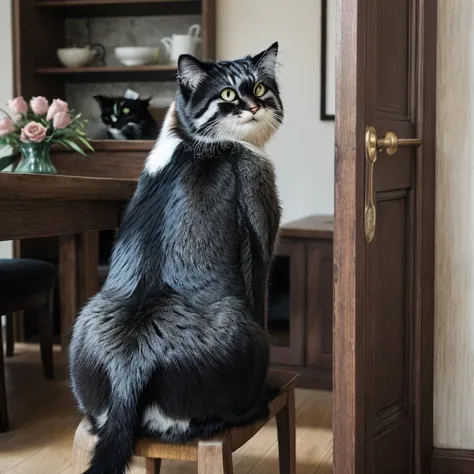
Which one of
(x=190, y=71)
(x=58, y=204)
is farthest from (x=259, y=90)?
(x=58, y=204)

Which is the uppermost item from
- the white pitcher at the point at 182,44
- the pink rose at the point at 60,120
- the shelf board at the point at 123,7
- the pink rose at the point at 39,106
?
the shelf board at the point at 123,7

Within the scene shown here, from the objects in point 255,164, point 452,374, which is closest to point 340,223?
point 255,164

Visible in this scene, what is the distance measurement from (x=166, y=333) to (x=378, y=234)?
0.56 metres

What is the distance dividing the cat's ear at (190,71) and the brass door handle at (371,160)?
1.52 feet

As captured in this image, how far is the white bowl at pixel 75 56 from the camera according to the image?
4.18m

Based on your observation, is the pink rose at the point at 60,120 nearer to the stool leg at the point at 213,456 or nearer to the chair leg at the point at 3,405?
the chair leg at the point at 3,405

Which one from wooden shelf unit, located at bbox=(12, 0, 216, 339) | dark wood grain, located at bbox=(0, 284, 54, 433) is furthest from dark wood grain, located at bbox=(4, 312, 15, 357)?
dark wood grain, located at bbox=(0, 284, 54, 433)

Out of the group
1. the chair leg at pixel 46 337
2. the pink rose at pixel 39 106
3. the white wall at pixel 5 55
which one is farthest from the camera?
the white wall at pixel 5 55

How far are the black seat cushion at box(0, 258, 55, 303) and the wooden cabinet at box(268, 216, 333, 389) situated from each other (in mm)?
969

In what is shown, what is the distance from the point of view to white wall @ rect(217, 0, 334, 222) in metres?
4.11

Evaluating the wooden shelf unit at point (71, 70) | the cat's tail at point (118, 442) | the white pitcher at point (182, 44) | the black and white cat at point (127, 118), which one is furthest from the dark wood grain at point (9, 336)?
the cat's tail at point (118, 442)

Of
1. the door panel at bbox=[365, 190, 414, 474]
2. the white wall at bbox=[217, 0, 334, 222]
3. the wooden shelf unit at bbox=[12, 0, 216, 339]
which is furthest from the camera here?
the white wall at bbox=[217, 0, 334, 222]

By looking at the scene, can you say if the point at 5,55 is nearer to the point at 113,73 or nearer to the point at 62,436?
the point at 113,73

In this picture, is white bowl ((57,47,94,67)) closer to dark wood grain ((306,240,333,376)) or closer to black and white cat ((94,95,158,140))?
black and white cat ((94,95,158,140))
